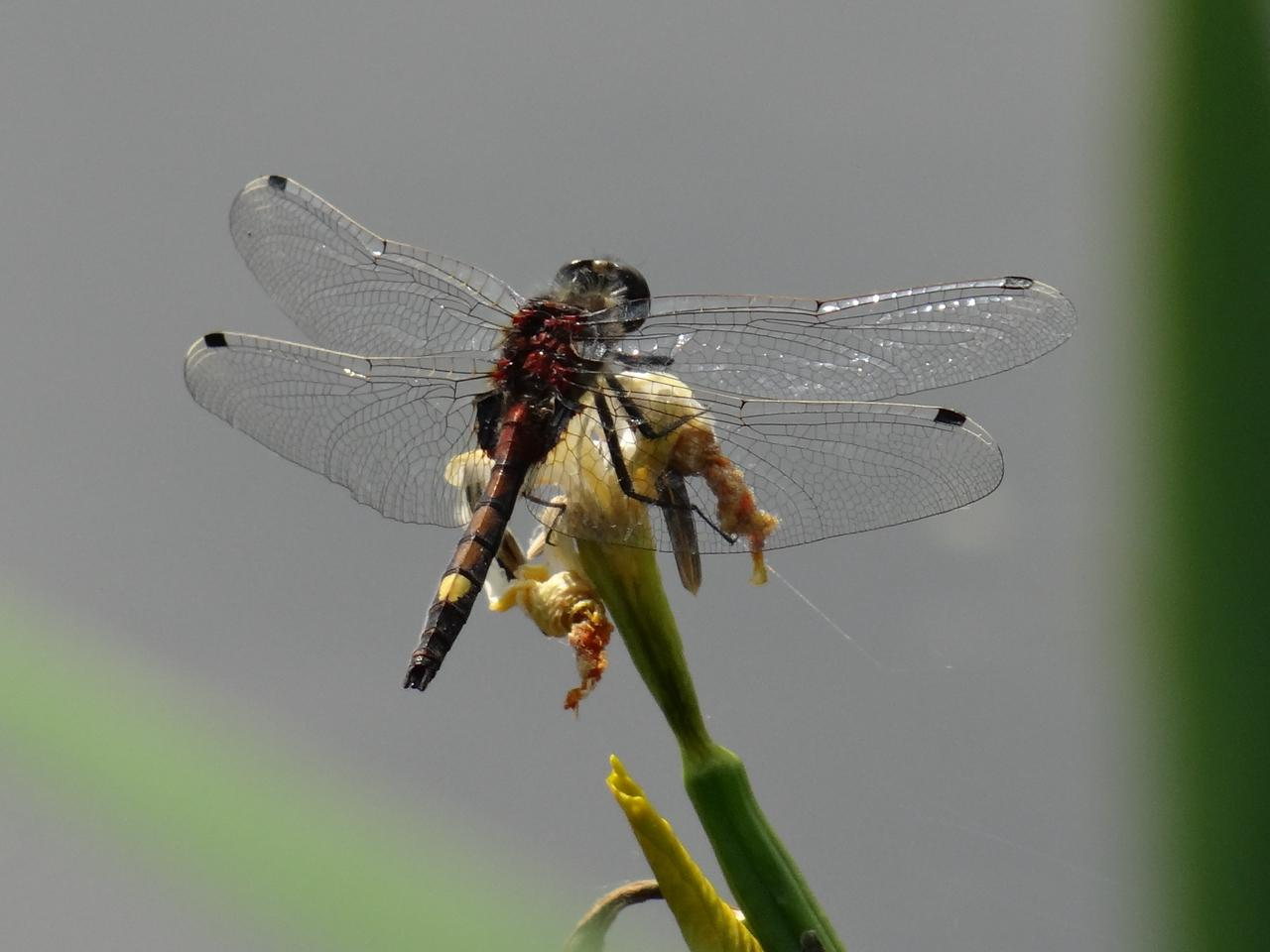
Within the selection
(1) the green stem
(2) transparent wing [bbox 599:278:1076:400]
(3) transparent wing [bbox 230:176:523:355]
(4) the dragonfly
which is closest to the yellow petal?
(1) the green stem

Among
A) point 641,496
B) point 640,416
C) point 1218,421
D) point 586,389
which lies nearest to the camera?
point 1218,421

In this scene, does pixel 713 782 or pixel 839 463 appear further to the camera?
pixel 839 463

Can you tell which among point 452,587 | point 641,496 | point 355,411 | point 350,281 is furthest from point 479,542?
point 350,281

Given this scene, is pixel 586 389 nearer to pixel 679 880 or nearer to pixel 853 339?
pixel 853 339

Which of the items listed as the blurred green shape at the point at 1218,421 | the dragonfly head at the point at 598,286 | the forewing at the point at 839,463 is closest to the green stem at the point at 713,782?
the forewing at the point at 839,463

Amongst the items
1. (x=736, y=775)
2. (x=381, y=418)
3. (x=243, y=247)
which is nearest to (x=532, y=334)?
(x=381, y=418)
